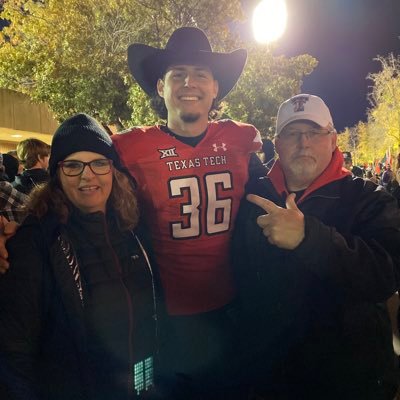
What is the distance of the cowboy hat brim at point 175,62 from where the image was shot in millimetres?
2814

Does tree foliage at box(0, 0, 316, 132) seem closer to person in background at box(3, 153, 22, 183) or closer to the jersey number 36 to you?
person in background at box(3, 153, 22, 183)

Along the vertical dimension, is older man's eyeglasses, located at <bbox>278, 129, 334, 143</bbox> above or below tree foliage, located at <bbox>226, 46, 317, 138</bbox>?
below

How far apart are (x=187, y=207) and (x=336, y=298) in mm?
1107

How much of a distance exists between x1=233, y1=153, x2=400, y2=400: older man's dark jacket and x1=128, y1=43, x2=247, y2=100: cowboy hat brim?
1.31 m

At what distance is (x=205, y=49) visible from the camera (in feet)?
9.50

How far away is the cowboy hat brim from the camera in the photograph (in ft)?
9.23

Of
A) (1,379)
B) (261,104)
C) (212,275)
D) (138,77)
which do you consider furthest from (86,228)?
(261,104)

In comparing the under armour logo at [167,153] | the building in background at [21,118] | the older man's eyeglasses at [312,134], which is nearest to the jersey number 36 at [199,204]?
the under armour logo at [167,153]

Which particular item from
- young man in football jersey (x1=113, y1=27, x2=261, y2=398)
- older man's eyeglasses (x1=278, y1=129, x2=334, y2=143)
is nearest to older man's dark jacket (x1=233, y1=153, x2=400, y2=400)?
older man's eyeglasses (x1=278, y1=129, x2=334, y2=143)

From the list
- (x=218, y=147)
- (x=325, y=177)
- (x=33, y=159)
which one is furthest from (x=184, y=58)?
(x=33, y=159)

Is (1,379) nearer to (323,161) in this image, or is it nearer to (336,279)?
(336,279)

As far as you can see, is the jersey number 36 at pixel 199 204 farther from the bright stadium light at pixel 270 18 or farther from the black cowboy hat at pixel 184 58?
the bright stadium light at pixel 270 18

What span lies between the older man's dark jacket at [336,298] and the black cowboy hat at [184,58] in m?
1.32

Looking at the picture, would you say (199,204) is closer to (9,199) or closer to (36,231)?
(36,231)
